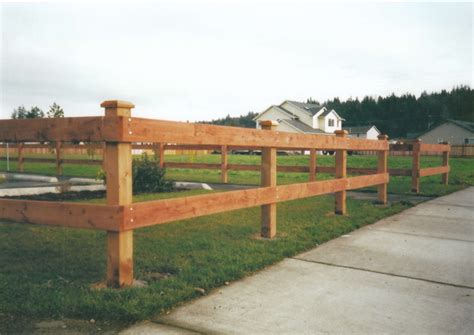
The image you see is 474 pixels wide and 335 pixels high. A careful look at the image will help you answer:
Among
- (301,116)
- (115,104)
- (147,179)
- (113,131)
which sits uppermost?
(301,116)

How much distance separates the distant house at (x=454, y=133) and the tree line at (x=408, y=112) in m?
25.0

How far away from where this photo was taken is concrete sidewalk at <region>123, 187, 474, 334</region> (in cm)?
272

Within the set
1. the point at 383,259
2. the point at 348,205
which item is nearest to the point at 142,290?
the point at 383,259

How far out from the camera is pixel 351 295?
130 inches

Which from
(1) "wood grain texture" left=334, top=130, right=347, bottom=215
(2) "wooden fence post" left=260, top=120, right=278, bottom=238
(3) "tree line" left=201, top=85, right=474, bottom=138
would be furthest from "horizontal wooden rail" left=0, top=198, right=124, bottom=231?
(3) "tree line" left=201, top=85, right=474, bottom=138

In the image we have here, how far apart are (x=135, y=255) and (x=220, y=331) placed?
6.13ft

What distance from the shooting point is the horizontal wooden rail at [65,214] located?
3.13m

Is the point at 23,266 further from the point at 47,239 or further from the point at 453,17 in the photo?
the point at 453,17

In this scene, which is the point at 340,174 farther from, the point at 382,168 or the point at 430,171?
the point at 430,171

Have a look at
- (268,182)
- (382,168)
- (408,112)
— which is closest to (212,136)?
(268,182)

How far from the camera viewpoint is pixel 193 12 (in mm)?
7551

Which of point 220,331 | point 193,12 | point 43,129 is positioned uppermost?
point 193,12

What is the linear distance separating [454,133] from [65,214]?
249 feet

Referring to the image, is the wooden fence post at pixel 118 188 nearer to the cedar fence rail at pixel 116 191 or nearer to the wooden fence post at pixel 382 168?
the cedar fence rail at pixel 116 191
